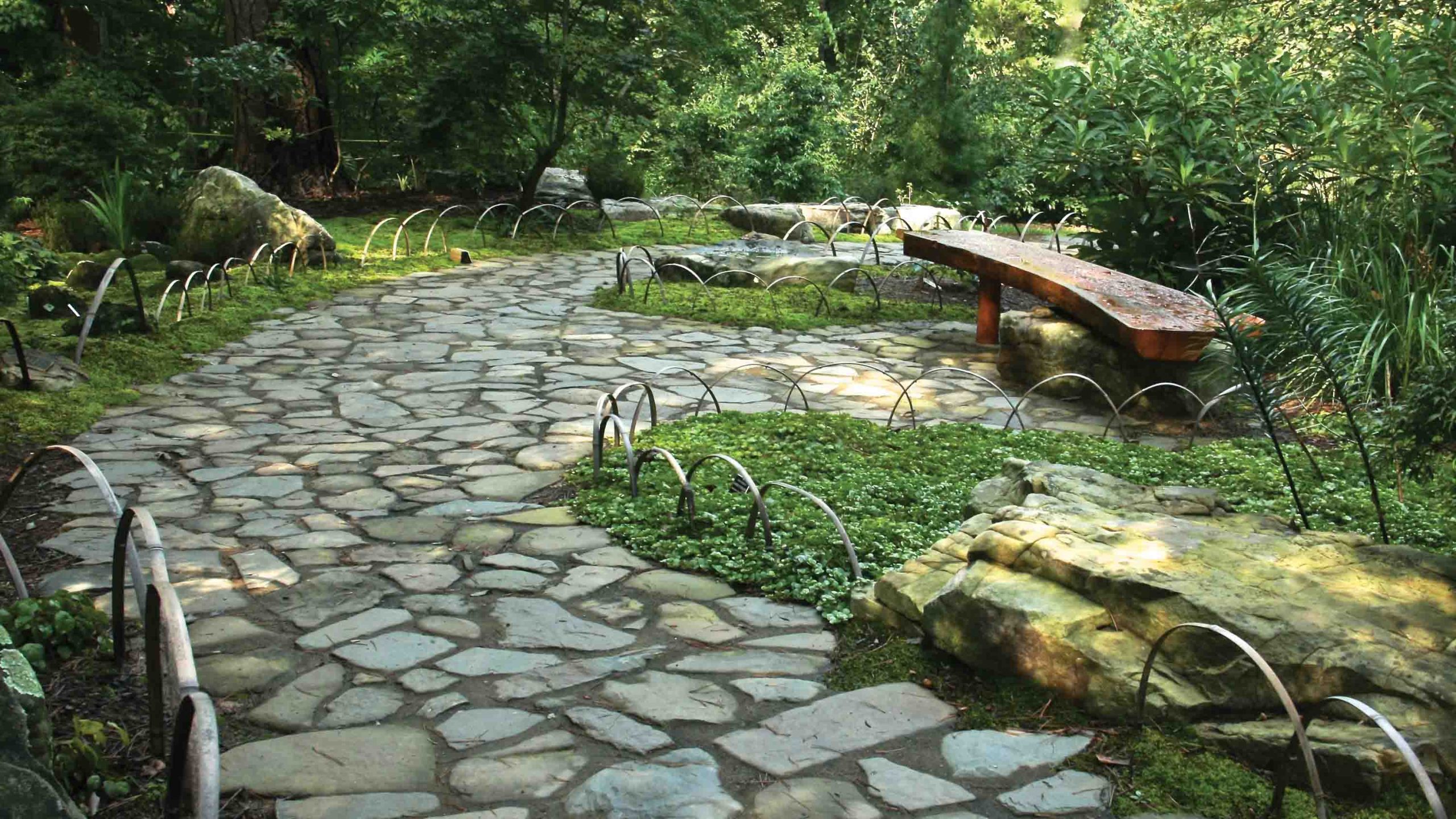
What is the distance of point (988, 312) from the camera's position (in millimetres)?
9062

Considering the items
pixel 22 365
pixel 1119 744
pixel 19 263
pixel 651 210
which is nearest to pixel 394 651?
pixel 1119 744

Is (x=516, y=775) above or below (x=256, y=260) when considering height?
below

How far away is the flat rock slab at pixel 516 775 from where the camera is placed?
293cm

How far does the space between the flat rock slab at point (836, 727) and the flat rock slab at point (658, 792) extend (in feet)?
0.49

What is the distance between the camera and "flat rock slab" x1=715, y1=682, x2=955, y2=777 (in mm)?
3127

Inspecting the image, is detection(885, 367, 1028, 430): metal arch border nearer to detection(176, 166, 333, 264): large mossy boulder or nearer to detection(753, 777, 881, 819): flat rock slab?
detection(753, 777, 881, 819): flat rock slab

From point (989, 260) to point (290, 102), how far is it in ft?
30.2

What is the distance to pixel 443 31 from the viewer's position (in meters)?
13.4

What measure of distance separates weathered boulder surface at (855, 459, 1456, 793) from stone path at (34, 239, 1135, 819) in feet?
0.87

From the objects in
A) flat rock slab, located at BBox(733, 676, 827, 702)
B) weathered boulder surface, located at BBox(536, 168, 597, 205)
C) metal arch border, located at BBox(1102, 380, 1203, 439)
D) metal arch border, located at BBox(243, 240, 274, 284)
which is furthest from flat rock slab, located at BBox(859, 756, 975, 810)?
weathered boulder surface, located at BBox(536, 168, 597, 205)

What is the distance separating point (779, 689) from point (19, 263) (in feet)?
19.9

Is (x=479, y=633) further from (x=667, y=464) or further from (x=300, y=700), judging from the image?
(x=667, y=464)

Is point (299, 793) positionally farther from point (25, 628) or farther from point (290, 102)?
→ point (290, 102)

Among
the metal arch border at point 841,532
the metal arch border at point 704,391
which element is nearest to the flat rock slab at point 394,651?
the metal arch border at point 841,532
